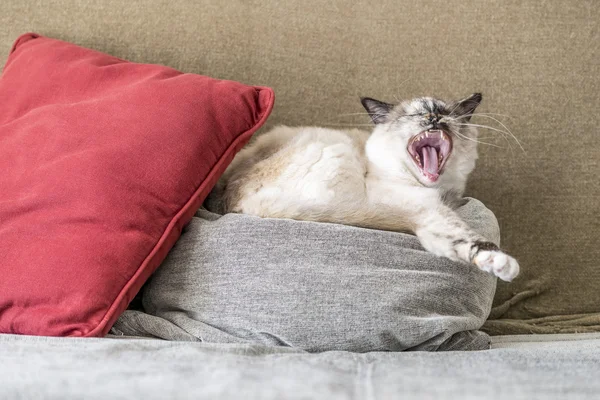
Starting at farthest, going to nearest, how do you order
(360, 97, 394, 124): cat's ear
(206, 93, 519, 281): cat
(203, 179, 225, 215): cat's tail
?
(360, 97, 394, 124): cat's ear
(203, 179, 225, 215): cat's tail
(206, 93, 519, 281): cat

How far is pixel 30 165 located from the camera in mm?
1364

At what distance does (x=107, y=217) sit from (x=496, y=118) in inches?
49.0

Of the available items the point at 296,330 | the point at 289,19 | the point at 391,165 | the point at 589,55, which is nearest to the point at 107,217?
the point at 296,330

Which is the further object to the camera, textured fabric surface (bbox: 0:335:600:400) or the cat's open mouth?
the cat's open mouth

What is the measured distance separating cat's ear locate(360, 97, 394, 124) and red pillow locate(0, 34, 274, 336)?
1.08 ft

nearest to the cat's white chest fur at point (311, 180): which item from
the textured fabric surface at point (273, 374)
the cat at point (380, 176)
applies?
the cat at point (380, 176)

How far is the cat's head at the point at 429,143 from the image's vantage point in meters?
1.59

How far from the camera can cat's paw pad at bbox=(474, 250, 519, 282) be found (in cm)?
120

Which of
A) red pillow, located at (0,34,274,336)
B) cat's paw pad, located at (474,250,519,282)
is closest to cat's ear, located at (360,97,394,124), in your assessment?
red pillow, located at (0,34,274,336)

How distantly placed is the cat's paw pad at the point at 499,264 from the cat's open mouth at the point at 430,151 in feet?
1.31

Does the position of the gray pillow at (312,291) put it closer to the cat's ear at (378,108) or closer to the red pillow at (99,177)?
the red pillow at (99,177)

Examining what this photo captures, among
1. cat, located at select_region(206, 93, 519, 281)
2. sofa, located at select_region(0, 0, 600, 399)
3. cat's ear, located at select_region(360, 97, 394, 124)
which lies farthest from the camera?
sofa, located at select_region(0, 0, 600, 399)

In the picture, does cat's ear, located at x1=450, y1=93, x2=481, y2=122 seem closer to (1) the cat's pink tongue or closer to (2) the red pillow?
(1) the cat's pink tongue

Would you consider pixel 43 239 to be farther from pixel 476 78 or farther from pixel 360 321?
pixel 476 78
